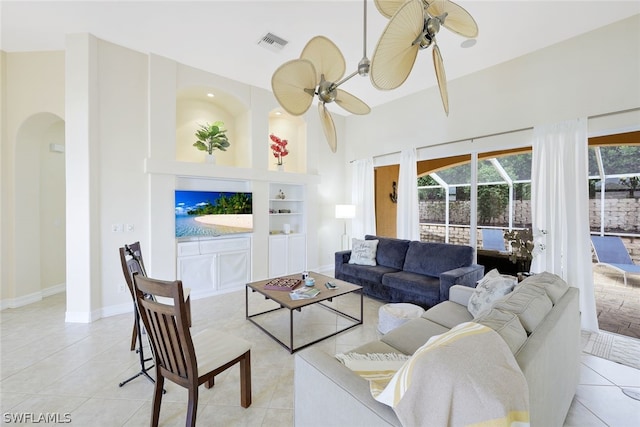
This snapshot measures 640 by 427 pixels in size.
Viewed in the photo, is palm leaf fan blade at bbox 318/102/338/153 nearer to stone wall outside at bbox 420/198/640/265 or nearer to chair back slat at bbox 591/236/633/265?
stone wall outside at bbox 420/198/640/265

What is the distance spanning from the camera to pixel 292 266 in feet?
16.4

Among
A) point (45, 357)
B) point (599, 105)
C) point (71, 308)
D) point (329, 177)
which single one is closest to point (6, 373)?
point (45, 357)

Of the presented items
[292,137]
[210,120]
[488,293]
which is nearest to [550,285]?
[488,293]

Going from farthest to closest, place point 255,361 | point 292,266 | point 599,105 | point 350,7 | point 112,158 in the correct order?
point 292,266
point 112,158
point 599,105
point 350,7
point 255,361

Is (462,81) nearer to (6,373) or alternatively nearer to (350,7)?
(350,7)

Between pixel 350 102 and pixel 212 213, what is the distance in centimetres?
282

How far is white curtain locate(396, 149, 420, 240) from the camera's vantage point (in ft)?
14.6

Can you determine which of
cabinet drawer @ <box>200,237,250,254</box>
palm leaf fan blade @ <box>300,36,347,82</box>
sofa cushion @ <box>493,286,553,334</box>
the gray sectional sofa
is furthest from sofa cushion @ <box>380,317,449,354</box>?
cabinet drawer @ <box>200,237,250,254</box>

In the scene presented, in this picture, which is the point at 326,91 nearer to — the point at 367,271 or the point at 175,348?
the point at 175,348

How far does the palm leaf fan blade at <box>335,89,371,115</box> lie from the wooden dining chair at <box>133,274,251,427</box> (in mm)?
1837

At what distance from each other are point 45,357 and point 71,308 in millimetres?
882

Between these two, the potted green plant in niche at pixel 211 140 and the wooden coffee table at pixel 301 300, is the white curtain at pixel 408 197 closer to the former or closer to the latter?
the wooden coffee table at pixel 301 300

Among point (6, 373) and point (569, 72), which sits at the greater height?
point (569, 72)

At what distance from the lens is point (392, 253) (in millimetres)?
3994
